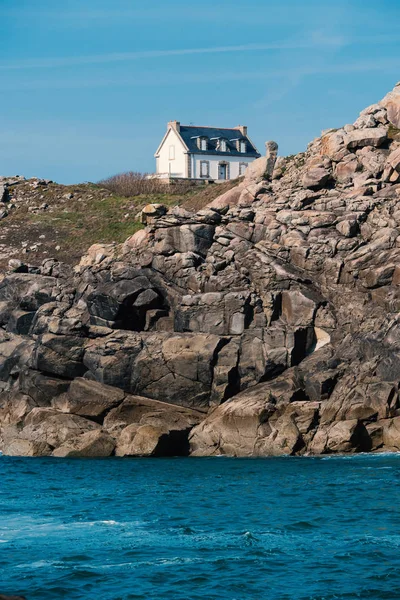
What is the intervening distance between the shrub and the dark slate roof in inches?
A: 214

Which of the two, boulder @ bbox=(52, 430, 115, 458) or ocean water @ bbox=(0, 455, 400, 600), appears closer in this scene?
ocean water @ bbox=(0, 455, 400, 600)

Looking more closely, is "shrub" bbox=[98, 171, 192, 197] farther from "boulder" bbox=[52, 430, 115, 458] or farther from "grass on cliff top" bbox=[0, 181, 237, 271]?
"boulder" bbox=[52, 430, 115, 458]

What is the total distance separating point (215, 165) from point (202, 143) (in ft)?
12.0

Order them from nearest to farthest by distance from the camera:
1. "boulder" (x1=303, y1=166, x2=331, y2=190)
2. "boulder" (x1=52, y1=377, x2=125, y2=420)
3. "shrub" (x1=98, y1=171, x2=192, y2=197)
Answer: "boulder" (x1=52, y1=377, x2=125, y2=420) < "boulder" (x1=303, y1=166, x2=331, y2=190) < "shrub" (x1=98, y1=171, x2=192, y2=197)

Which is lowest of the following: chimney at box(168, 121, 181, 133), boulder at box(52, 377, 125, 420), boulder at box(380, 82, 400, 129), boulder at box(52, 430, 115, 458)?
boulder at box(52, 430, 115, 458)

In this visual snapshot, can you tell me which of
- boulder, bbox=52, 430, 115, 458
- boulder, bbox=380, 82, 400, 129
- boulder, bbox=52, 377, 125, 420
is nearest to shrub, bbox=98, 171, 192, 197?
boulder, bbox=380, 82, 400, 129

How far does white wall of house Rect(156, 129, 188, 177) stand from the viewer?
12288 cm

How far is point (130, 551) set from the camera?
114 feet

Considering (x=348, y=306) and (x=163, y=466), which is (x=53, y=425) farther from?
(x=348, y=306)

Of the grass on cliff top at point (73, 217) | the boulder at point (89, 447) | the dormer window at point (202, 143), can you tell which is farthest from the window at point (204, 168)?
the boulder at point (89, 447)

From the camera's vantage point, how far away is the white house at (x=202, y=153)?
403 feet

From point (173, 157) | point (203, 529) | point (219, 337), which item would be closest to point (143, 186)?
point (173, 157)

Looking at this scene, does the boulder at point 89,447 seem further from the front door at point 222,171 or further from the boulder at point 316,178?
the front door at point 222,171

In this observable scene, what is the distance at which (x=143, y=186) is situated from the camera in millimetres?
121750
